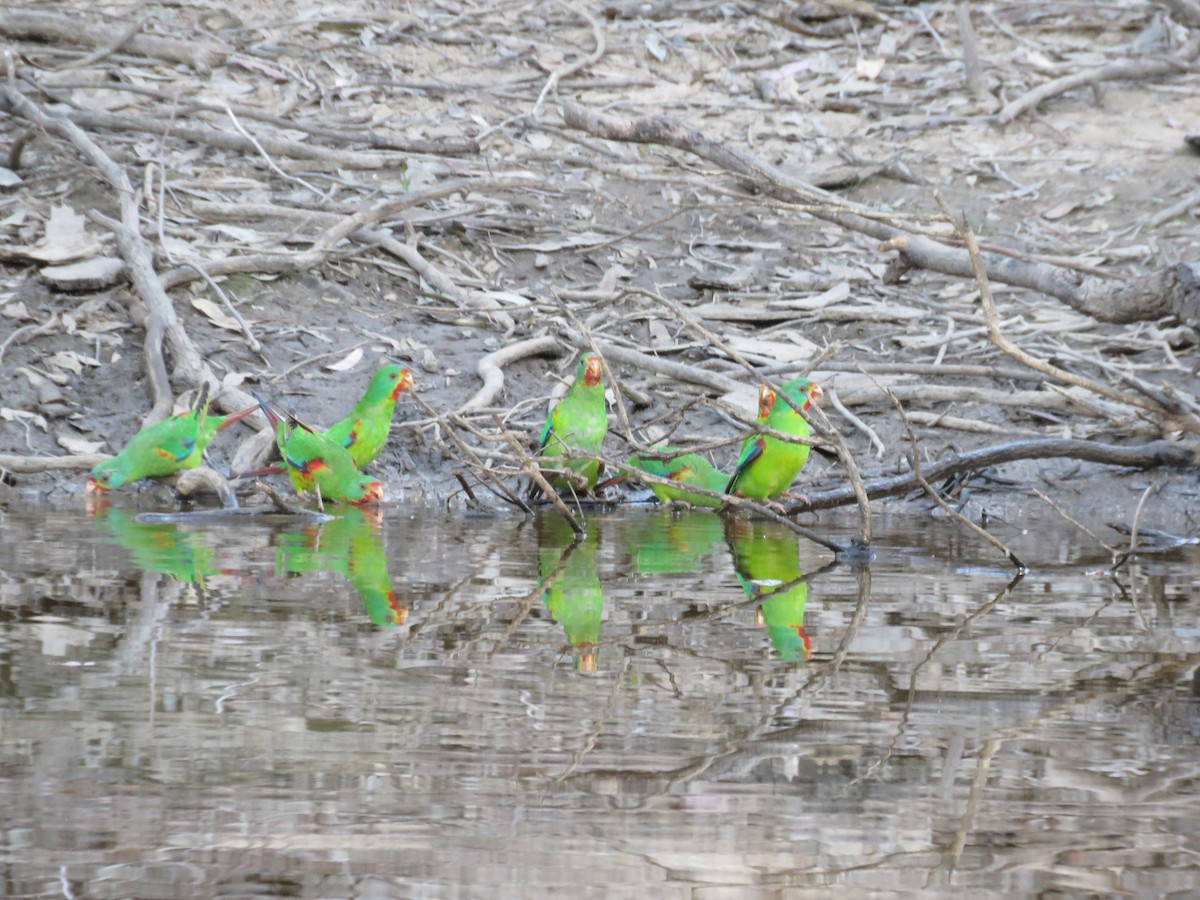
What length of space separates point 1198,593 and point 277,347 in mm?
4857

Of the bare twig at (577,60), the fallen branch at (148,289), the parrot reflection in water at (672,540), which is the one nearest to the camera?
the parrot reflection in water at (672,540)

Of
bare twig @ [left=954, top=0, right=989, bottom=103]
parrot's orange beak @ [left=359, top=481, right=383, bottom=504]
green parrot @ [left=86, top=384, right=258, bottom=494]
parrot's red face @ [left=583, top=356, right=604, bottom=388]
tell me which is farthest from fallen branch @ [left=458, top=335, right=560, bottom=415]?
bare twig @ [left=954, top=0, right=989, bottom=103]

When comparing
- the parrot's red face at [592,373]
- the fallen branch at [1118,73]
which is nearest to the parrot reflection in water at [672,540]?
the parrot's red face at [592,373]

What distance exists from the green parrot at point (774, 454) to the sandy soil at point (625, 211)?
0.31 meters

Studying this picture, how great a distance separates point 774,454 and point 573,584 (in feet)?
5.54

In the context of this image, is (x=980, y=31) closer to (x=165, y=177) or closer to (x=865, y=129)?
(x=865, y=129)

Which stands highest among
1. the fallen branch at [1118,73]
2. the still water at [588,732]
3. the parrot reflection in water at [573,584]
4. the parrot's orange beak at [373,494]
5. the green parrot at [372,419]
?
the fallen branch at [1118,73]

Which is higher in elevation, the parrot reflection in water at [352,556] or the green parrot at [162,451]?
the green parrot at [162,451]

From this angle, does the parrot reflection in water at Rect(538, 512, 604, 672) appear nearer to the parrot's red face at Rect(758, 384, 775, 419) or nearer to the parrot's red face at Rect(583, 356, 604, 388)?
the parrot's red face at Rect(583, 356, 604, 388)

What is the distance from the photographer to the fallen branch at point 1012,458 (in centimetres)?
577

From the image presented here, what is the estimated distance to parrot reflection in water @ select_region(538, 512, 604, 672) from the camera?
140 inches

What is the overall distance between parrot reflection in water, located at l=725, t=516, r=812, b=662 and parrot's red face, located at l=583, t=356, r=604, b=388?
2.56 feet

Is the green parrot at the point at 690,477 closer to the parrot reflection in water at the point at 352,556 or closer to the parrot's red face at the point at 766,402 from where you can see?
the parrot's red face at the point at 766,402

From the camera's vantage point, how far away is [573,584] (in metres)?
4.41
